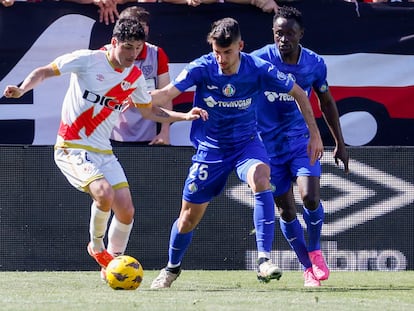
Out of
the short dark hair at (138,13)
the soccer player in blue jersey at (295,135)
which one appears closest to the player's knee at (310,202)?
the soccer player in blue jersey at (295,135)

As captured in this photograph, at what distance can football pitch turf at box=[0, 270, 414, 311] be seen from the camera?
24.5 feet

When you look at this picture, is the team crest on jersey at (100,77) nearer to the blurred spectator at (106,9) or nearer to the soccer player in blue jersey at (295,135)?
the soccer player in blue jersey at (295,135)

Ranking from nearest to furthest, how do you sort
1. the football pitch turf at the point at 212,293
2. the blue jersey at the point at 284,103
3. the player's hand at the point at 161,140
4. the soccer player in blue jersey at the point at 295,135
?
1. the football pitch turf at the point at 212,293
2. the soccer player in blue jersey at the point at 295,135
3. the blue jersey at the point at 284,103
4. the player's hand at the point at 161,140

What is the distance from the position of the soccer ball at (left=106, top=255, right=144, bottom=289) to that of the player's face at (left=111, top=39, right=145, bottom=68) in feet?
5.94

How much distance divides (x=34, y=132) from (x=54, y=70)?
271 cm

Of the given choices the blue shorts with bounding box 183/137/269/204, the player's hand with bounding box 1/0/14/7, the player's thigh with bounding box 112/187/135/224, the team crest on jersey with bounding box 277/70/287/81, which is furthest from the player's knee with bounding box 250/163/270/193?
the player's hand with bounding box 1/0/14/7

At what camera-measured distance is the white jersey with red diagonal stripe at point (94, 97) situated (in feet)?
31.1

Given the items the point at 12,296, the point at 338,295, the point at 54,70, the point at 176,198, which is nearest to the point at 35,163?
the point at 176,198

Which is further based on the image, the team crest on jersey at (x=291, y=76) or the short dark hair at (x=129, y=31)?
the team crest on jersey at (x=291, y=76)

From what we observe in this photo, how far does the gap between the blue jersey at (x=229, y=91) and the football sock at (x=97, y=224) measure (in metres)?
1.09

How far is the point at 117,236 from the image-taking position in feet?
31.9

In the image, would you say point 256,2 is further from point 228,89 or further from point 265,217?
point 265,217

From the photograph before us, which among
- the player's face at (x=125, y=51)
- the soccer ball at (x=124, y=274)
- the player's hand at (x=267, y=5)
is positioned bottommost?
the soccer ball at (x=124, y=274)

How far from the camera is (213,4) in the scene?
11.9 meters
